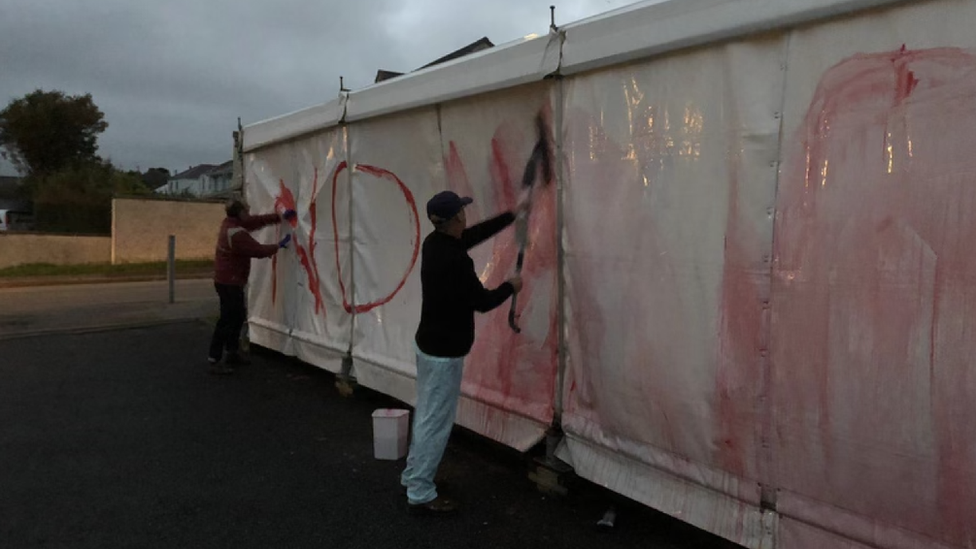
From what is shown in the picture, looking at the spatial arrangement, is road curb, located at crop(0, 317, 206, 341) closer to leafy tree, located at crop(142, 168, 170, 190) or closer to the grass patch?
the grass patch

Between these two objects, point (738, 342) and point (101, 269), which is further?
point (101, 269)

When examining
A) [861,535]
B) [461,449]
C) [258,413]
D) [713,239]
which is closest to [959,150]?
[713,239]

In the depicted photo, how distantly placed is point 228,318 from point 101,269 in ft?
51.0

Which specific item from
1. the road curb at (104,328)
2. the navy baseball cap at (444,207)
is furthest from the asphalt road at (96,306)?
the navy baseball cap at (444,207)

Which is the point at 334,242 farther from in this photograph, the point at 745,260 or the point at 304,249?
the point at 745,260

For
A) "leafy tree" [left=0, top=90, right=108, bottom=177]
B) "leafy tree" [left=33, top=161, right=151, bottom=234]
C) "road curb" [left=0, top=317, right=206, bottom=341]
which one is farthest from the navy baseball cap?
"leafy tree" [left=0, top=90, right=108, bottom=177]

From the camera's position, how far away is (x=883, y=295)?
2.60 meters

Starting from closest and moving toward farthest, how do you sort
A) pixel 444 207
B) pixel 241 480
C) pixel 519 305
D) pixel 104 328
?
pixel 444 207, pixel 519 305, pixel 241 480, pixel 104 328

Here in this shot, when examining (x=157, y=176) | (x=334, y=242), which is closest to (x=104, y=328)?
(x=334, y=242)

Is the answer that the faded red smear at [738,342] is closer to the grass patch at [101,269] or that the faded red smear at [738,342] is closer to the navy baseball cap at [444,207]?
the navy baseball cap at [444,207]

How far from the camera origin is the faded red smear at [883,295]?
95.3 inches

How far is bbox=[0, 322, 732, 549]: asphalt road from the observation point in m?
3.63

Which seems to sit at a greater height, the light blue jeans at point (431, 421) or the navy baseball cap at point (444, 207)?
the navy baseball cap at point (444, 207)

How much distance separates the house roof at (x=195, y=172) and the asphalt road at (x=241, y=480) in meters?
71.8
